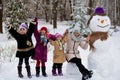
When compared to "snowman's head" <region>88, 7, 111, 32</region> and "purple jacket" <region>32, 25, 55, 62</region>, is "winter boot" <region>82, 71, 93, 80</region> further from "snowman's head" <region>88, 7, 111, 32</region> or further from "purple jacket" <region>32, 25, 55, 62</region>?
"purple jacket" <region>32, 25, 55, 62</region>

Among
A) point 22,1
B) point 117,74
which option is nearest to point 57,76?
point 117,74

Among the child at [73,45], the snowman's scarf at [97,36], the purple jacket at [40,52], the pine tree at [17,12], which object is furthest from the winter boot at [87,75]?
the pine tree at [17,12]

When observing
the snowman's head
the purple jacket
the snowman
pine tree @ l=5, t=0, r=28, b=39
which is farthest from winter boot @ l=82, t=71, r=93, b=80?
pine tree @ l=5, t=0, r=28, b=39

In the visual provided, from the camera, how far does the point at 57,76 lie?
8.83 m

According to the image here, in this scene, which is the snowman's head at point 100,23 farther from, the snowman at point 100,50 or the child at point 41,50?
the child at point 41,50

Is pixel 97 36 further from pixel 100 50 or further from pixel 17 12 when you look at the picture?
pixel 17 12

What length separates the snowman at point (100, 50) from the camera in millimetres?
8156

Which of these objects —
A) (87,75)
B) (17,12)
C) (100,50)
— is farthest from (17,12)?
(87,75)

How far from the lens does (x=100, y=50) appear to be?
8305 mm

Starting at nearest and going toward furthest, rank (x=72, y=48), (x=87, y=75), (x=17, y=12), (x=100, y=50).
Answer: (x=87, y=75), (x=100, y=50), (x=72, y=48), (x=17, y=12)

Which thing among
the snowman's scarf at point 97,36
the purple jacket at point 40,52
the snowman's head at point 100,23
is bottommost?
the purple jacket at point 40,52

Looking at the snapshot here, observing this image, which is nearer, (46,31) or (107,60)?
(107,60)

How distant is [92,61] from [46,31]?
1.57m

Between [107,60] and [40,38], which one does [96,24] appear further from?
[40,38]
